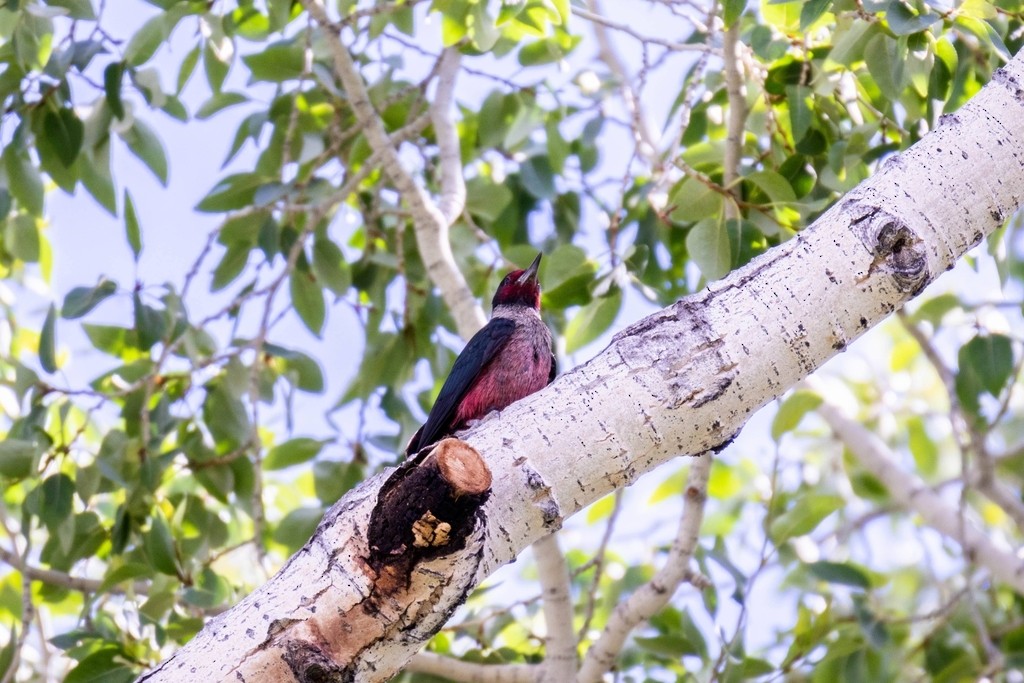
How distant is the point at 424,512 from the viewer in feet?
6.07

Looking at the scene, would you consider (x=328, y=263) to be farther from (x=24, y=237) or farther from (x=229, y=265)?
(x=24, y=237)

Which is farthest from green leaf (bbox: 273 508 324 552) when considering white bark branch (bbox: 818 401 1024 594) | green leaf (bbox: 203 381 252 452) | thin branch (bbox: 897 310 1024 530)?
thin branch (bbox: 897 310 1024 530)

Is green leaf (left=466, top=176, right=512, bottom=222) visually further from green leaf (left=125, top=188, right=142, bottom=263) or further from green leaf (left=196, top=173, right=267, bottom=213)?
green leaf (left=125, top=188, right=142, bottom=263)

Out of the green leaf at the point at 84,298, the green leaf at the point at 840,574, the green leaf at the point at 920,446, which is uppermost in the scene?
the green leaf at the point at 84,298

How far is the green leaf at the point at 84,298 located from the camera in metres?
3.49

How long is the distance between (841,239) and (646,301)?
3.80 ft

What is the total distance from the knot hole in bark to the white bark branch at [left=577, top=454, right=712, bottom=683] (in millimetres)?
1120

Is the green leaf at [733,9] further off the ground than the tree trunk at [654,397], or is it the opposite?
the green leaf at [733,9]

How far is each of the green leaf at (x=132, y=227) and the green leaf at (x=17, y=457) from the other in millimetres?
640

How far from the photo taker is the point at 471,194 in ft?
13.8

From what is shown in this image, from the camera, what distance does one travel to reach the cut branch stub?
1.85m

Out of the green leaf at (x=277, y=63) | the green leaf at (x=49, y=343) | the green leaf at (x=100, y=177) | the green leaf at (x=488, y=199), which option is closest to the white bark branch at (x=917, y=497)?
the green leaf at (x=488, y=199)

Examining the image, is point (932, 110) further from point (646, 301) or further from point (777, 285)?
point (777, 285)

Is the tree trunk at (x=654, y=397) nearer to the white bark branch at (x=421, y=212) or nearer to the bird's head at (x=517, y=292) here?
the white bark branch at (x=421, y=212)
